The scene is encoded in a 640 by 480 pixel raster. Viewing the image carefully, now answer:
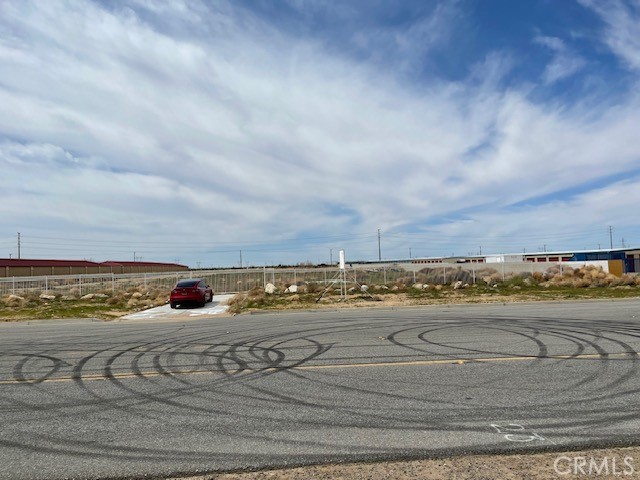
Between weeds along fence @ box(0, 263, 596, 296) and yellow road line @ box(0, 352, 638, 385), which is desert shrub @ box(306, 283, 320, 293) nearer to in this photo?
weeds along fence @ box(0, 263, 596, 296)

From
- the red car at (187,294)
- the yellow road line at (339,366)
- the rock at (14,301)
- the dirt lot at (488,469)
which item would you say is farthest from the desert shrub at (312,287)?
the dirt lot at (488,469)

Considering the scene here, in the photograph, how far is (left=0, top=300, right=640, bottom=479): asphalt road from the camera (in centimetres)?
482

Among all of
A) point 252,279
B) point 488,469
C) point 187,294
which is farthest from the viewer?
point 252,279

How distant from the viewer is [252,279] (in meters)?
38.9

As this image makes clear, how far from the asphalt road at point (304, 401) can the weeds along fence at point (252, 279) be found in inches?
1010

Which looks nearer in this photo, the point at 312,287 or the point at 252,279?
the point at 312,287

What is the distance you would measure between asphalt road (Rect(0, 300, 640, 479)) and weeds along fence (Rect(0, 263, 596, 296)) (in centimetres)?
2565

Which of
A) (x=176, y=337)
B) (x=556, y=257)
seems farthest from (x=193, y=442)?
(x=556, y=257)

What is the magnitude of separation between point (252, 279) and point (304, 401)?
1294 inches

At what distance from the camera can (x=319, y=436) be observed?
5.18m

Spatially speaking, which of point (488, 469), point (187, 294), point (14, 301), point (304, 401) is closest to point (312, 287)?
point (187, 294)

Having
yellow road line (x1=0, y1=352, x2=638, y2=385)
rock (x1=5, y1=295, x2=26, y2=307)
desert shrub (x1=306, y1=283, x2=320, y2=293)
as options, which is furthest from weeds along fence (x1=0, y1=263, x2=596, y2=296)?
yellow road line (x1=0, y1=352, x2=638, y2=385)

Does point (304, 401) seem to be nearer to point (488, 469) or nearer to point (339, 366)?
point (339, 366)

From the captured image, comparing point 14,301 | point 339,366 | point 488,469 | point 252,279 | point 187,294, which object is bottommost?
point 488,469
